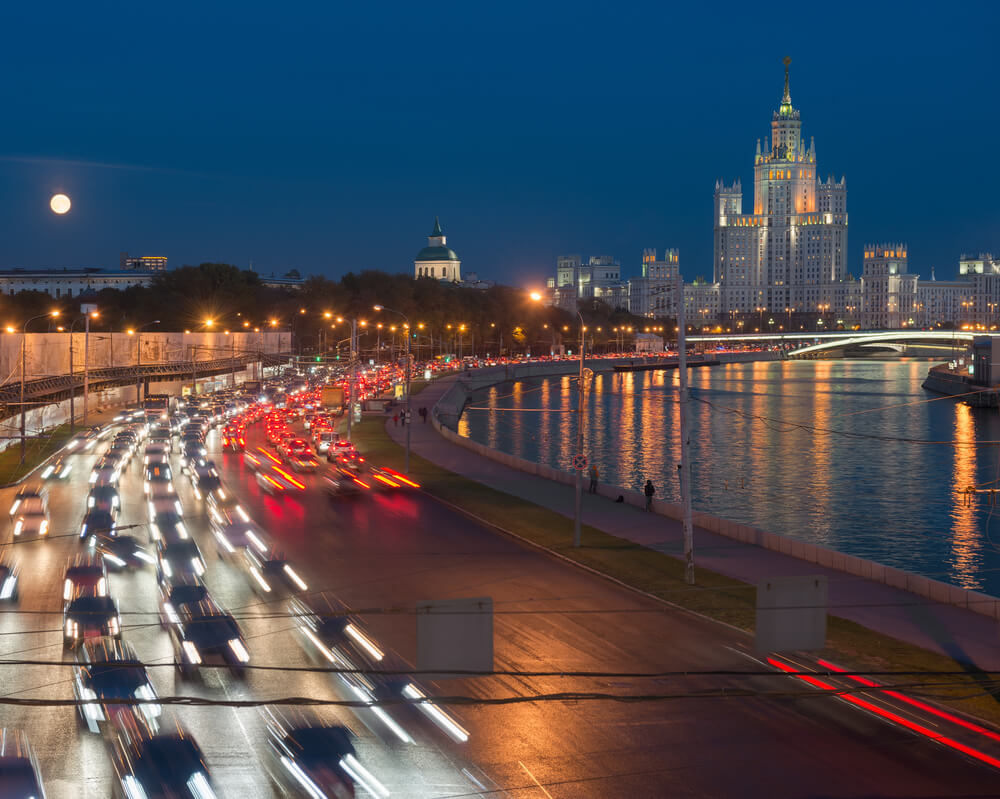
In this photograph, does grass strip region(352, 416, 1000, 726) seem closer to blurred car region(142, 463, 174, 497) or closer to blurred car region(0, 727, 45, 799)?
blurred car region(142, 463, 174, 497)

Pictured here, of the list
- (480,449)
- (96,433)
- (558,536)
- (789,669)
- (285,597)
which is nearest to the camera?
(789,669)

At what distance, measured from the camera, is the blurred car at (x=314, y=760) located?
11516 mm

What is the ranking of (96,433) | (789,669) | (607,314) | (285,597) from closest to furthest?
(789,669) → (285,597) → (96,433) → (607,314)

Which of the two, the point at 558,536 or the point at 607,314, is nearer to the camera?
the point at 558,536

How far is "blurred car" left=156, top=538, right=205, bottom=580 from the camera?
21031mm

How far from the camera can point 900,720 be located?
13.8m

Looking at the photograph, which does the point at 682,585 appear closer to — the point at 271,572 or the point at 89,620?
the point at 271,572

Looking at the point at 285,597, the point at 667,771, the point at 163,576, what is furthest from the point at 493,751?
the point at 163,576

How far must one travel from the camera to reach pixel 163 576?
20.7 meters

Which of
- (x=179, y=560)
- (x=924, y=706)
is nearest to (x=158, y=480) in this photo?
(x=179, y=560)

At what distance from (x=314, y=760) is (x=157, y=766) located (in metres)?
1.81

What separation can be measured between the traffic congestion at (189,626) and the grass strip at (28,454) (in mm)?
923

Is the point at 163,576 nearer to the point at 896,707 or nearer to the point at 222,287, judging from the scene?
the point at 896,707

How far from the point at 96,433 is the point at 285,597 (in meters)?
35.0
